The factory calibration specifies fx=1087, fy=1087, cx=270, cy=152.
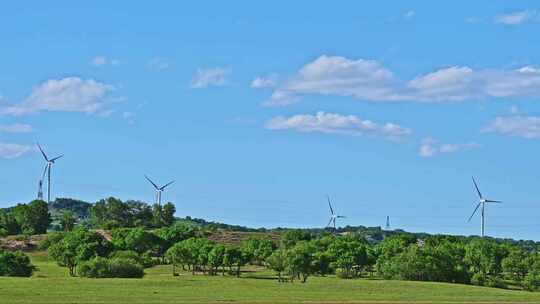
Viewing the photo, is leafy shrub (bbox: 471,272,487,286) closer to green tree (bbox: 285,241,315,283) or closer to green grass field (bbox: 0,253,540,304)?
green grass field (bbox: 0,253,540,304)

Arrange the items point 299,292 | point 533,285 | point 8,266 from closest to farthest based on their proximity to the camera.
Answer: point 299,292
point 8,266
point 533,285

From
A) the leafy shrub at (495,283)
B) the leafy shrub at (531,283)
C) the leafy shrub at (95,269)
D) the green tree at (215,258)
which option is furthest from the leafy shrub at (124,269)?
the leafy shrub at (531,283)

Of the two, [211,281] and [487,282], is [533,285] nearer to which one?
[487,282]

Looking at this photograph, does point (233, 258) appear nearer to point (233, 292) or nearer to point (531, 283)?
point (531, 283)

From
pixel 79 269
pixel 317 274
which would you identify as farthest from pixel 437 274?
pixel 79 269

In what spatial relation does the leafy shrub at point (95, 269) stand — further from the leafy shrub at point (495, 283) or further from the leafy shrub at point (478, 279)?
the leafy shrub at point (495, 283)

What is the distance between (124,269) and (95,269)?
4.52 meters

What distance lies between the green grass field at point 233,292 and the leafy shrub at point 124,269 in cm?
1514

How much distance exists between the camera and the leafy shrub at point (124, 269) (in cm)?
16962

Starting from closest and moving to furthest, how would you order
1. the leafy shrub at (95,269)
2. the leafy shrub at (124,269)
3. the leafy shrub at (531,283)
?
1. the leafy shrub at (124,269)
2. the leafy shrub at (95,269)
3. the leafy shrub at (531,283)

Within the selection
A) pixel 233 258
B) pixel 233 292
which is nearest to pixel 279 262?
pixel 233 258

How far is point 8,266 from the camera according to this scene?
172 meters

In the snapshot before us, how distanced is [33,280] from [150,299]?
32.2m

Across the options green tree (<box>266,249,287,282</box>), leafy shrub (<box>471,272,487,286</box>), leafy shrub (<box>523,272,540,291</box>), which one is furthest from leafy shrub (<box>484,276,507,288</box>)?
green tree (<box>266,249,287,282</box>)
